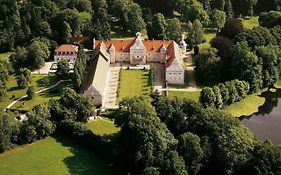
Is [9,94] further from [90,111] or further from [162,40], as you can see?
[162,40]

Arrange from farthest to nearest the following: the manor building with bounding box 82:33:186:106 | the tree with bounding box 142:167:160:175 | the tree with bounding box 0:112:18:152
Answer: the manor building with bounding box 82:33:186:106
the tree with bounding box 0:112:18:152
the tree with bounding box 142:167:160:175

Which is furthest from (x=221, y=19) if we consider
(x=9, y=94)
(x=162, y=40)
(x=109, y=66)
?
(x=9, y=94)

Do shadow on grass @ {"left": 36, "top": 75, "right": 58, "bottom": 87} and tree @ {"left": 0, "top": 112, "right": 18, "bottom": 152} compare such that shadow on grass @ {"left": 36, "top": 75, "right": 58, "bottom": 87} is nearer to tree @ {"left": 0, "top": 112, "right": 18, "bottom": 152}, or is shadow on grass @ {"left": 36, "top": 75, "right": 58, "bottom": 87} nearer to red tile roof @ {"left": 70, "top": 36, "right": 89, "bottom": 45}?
red tile roof @ {"left": 70, "top": 36, "right": 89, "bottom": 45}

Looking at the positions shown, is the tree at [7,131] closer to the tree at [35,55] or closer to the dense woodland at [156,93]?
the dense woodland at [156,93]

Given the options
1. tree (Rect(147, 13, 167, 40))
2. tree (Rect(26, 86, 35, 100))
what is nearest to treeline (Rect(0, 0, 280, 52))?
tree (Rect(147, 13, 167, 40))

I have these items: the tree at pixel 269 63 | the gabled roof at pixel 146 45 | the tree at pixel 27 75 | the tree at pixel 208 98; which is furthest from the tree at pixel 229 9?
the tree at pixel 27 75
